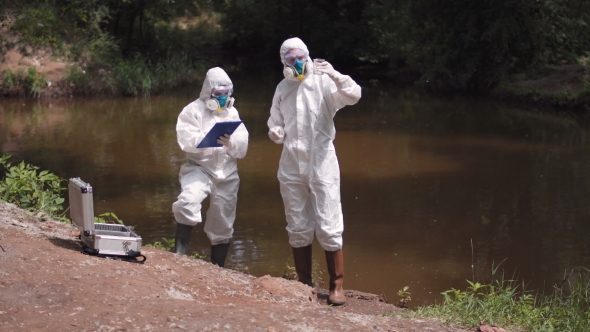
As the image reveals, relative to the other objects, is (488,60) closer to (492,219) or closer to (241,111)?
(241,111)

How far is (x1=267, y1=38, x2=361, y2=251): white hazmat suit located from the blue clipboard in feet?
1.05

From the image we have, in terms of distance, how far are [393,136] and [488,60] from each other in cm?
821

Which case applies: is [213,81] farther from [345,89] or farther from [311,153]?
[345,89]

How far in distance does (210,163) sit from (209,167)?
0.03 m

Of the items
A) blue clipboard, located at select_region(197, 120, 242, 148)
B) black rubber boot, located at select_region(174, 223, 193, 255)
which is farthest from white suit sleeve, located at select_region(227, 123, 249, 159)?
black rubber boot, located at select_region(174, 223, 193, 255)

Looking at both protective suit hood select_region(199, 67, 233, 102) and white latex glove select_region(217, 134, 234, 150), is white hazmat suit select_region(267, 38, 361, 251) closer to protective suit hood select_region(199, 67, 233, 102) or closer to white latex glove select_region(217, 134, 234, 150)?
white latex glove select_region(217, 134, 234, 150)

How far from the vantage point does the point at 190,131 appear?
6176mm

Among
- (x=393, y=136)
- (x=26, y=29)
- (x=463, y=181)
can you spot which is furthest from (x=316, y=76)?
(x=393, y=136)

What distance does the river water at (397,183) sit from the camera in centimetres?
781

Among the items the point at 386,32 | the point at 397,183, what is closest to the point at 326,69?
the point at 397,183

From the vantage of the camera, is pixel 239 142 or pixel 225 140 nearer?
pixel 225 140

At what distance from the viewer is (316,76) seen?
19.2 feet

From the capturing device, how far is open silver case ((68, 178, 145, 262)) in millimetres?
5227

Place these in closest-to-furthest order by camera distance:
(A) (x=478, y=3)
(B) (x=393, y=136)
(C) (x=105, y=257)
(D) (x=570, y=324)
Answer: (D) (x=570, y=324) < (C) (x=105, y=257) < (B) (x=393, y=136) < (A) (x=478, y=3)
